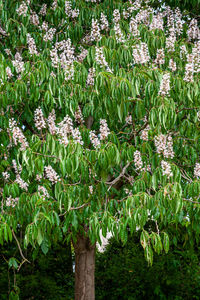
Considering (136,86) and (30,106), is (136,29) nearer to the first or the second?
(136,86)

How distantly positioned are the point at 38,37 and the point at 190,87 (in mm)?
1723

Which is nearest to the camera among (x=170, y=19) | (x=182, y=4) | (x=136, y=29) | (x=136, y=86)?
(x=136, y=86)

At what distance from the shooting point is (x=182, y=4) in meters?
4.77

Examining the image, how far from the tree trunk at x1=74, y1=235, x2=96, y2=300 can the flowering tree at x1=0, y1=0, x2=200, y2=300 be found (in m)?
1.24

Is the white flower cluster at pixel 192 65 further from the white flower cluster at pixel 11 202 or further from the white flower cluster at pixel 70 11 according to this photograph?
the white flower cluster at pixel 11 202

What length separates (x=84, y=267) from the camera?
16.0ft

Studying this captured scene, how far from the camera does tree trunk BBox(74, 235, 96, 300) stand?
4859 millimetres

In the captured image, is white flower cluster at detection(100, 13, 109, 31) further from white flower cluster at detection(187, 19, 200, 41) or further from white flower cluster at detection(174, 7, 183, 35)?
white flower cluster at detection(187, 19, 200, 41)

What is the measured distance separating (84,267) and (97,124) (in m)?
1.83

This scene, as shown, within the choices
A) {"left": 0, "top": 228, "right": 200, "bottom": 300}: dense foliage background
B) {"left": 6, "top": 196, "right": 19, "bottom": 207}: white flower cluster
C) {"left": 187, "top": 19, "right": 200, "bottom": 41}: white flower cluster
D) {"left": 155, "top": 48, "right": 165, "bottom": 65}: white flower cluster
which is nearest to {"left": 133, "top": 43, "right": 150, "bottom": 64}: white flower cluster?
{"left": 155, "top": 48, "right": 165, "bottom": 65}: white flower cluster

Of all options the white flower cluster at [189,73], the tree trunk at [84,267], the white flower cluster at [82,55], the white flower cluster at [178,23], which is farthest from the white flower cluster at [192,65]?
the tree trunk at [84,267]

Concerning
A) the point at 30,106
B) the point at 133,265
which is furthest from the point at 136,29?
the point at 133,265

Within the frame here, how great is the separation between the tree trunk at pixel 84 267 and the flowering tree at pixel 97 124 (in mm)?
1243

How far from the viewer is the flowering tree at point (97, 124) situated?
2990mm
